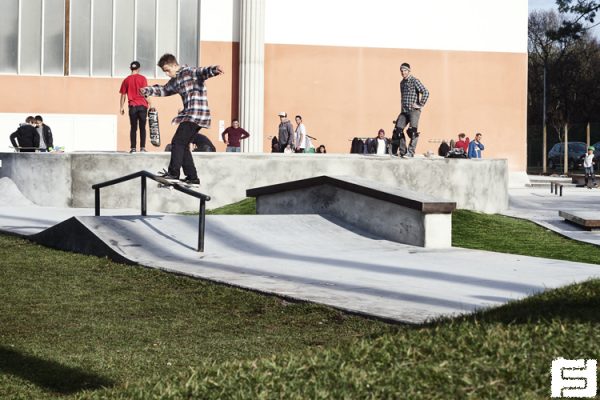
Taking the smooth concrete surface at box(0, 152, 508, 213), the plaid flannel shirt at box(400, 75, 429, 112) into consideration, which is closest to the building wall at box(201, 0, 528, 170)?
the smooth concrete surface at box(0, 152, 508, 213)

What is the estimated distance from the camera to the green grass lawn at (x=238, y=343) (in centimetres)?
594

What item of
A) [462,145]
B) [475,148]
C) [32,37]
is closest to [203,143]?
[462,145]

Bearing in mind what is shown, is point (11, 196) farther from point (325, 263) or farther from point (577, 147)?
point (577, 147)

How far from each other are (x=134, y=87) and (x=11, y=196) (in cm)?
372

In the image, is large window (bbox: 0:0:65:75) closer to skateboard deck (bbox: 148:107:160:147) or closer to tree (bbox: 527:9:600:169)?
skateboard deck (bbox: 148:107:160:147)

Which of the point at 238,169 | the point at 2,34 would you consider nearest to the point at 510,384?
the point at 238,169

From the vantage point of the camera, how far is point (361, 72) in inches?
→ 1596

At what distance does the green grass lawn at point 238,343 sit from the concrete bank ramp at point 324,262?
0.46 meters

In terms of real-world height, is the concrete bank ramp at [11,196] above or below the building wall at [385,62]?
below

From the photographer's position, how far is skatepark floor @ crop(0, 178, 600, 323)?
32.3 feet

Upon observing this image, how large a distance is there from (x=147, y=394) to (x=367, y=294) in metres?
4.46

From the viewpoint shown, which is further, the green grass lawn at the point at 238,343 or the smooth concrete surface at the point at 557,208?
the smooth concrete surface at the point at 557,208

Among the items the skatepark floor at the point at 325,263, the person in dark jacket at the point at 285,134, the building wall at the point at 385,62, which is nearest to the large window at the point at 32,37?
the building wall at the point at 385,62

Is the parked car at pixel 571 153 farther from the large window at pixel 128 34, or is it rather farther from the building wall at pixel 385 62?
the large window at pixel 128 34
